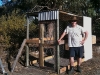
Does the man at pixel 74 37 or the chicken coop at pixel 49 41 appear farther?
the chicken coop at pixel 49 41

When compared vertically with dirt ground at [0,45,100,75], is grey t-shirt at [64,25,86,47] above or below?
above

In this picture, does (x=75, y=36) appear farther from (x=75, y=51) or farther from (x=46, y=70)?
(x=46, y=70)

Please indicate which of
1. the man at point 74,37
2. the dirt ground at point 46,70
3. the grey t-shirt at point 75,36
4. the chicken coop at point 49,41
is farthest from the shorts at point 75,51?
the dirt ground at point 46,70

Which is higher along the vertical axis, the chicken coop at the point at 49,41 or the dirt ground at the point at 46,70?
the chicken coop at the point at 49,41

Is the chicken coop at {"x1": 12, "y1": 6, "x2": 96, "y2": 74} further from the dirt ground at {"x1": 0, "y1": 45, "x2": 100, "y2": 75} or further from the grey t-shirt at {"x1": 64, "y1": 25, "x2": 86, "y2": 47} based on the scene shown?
the grey t-shirt at {"x1": 64, "y1": 25, "x2": 86, "y2": 47}

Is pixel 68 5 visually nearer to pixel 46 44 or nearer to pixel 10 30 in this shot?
pixel 10 30

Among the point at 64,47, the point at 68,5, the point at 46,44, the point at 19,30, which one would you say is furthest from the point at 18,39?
the point at 68,5

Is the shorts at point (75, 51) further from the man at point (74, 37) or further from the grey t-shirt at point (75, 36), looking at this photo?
the grey t-shirt at point (75, 36)

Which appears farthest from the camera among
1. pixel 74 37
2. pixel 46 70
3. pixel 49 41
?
pixel 49 41

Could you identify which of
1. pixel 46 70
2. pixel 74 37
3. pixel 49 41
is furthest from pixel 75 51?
pixel 46 70

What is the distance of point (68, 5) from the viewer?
689 inches

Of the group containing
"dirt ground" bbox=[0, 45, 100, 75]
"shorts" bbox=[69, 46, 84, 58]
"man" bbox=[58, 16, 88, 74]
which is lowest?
"dirt ground" bbox=[0, 45, 100, 75]

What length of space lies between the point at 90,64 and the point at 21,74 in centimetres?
313

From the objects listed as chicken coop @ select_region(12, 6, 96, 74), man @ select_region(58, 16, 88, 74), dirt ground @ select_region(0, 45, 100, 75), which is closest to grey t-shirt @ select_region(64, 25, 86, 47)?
man @ select_region(58, 16, 88, 74)
